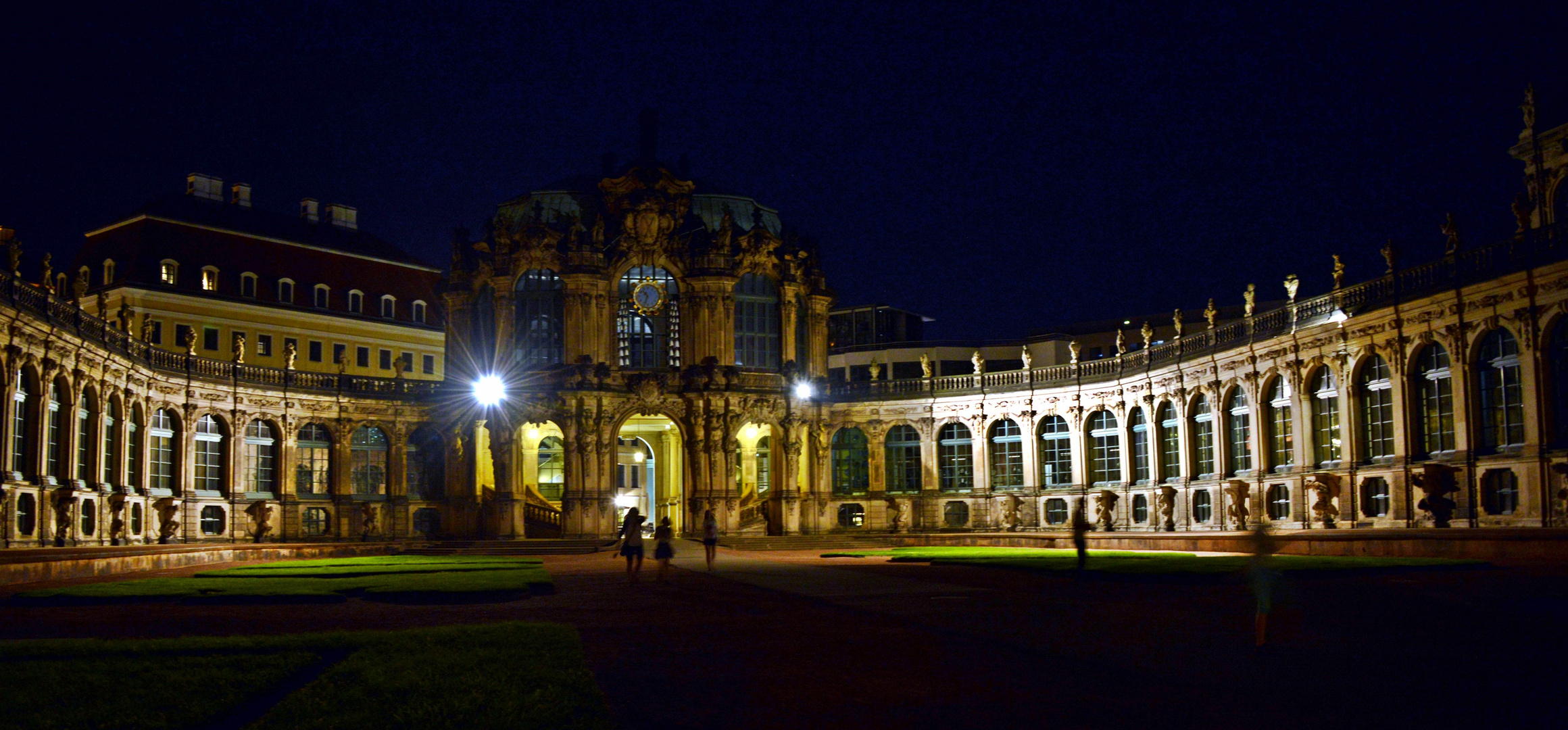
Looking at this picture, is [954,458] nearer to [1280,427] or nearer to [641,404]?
[641,404]

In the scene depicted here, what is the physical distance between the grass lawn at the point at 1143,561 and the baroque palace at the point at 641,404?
12.0m

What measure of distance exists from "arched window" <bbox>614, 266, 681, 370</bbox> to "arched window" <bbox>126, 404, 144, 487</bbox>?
911 inches

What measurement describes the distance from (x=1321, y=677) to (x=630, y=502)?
67.6m

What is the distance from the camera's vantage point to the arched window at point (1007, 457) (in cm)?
7400

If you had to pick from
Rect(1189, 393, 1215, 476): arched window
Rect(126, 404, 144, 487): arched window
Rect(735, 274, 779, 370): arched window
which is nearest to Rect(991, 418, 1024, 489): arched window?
Rect(1189, 393, 1215, 476): arched window

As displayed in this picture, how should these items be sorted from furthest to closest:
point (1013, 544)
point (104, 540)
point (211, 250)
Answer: point (211, 250)
point (1013, 544)
point (104, 540)

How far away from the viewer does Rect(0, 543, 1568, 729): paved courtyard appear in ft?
41.3

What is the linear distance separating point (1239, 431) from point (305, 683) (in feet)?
171

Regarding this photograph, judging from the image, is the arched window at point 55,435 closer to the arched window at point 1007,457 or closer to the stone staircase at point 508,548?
the stone staircase at point 508,548

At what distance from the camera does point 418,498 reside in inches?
2862

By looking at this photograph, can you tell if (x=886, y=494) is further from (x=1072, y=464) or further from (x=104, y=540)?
(x=104, y=540)

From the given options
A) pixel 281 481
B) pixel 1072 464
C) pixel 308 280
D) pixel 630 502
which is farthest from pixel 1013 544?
pixel 308 280

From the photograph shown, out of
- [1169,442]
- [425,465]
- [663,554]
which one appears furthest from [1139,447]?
[663,554]

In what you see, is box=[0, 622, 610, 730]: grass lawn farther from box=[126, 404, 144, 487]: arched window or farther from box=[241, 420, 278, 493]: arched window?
box=[241, 420, 278, 493]: arched window
